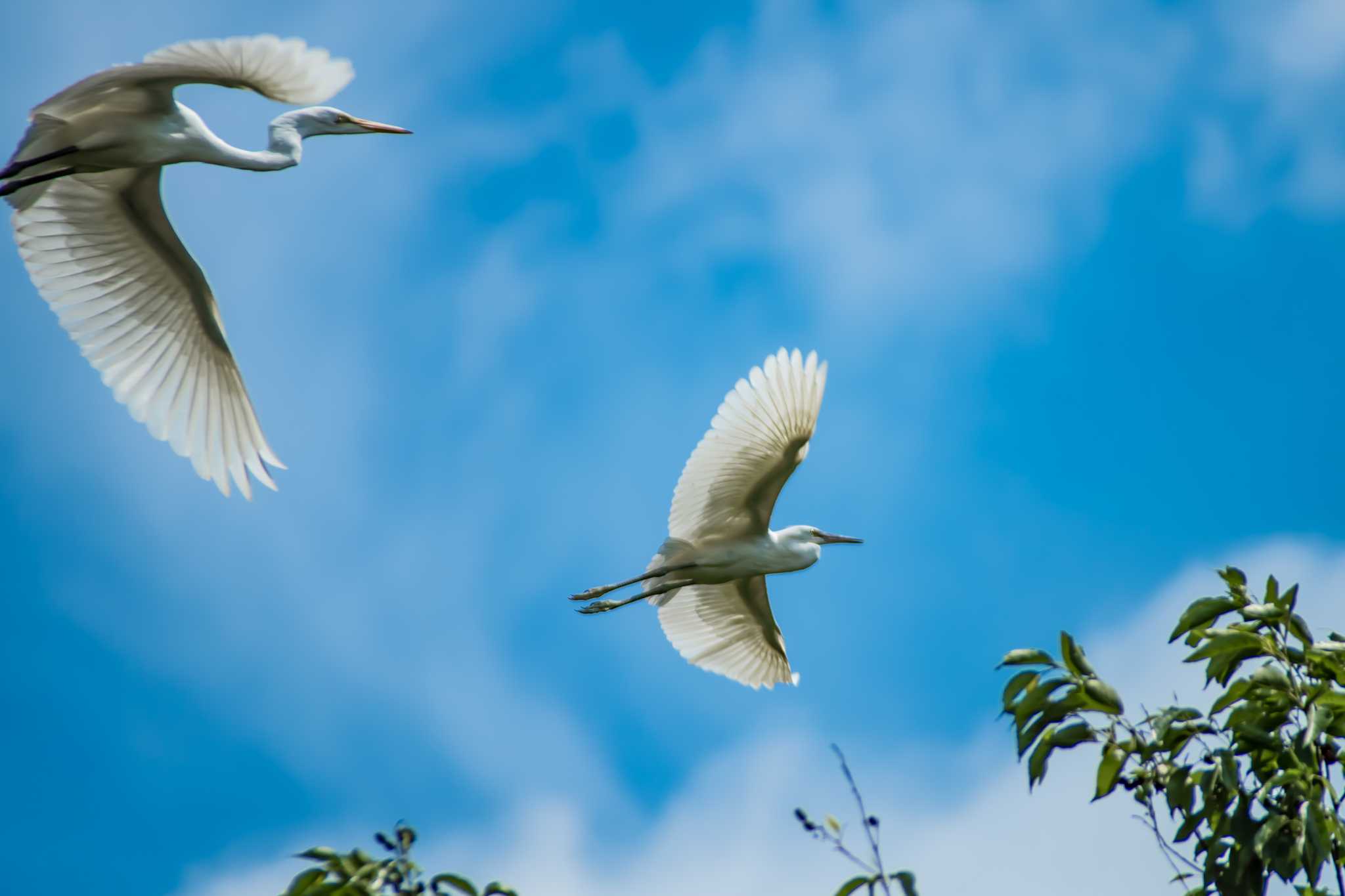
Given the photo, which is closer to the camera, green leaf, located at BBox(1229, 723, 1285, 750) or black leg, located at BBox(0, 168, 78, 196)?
green leaf, located at BBox(1229, 723, 1285, 750)

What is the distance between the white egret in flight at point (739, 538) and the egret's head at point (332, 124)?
295 centimetres

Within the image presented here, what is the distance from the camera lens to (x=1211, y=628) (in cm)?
426

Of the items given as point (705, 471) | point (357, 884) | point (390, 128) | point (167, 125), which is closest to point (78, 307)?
point (167, 125)

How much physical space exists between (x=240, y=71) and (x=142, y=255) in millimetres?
2579

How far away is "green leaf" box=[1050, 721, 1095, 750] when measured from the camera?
4098 millimetres

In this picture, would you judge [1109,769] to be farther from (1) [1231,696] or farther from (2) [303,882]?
(2) [303,882]

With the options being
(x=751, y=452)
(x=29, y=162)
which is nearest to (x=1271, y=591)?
(x=751, y=452)

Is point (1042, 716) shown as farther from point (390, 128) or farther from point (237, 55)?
point (390, 128)

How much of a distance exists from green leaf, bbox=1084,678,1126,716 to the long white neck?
20.4 ft

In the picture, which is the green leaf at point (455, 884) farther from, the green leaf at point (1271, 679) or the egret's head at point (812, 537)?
the egret's head at point (812, 537)

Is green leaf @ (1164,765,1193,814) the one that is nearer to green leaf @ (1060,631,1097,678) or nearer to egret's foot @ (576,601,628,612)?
green leaf @ (1060,631,1097,678)

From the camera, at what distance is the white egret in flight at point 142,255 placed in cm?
795

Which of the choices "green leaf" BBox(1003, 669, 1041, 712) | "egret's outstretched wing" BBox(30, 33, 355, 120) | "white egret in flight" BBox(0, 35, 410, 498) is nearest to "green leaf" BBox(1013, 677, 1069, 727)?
"green leaf" BBox(1003, 669, 1041, 712)

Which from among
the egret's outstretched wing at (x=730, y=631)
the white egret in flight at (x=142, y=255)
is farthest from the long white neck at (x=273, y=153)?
the egret's outstretched wing at (x=730, y=631)
